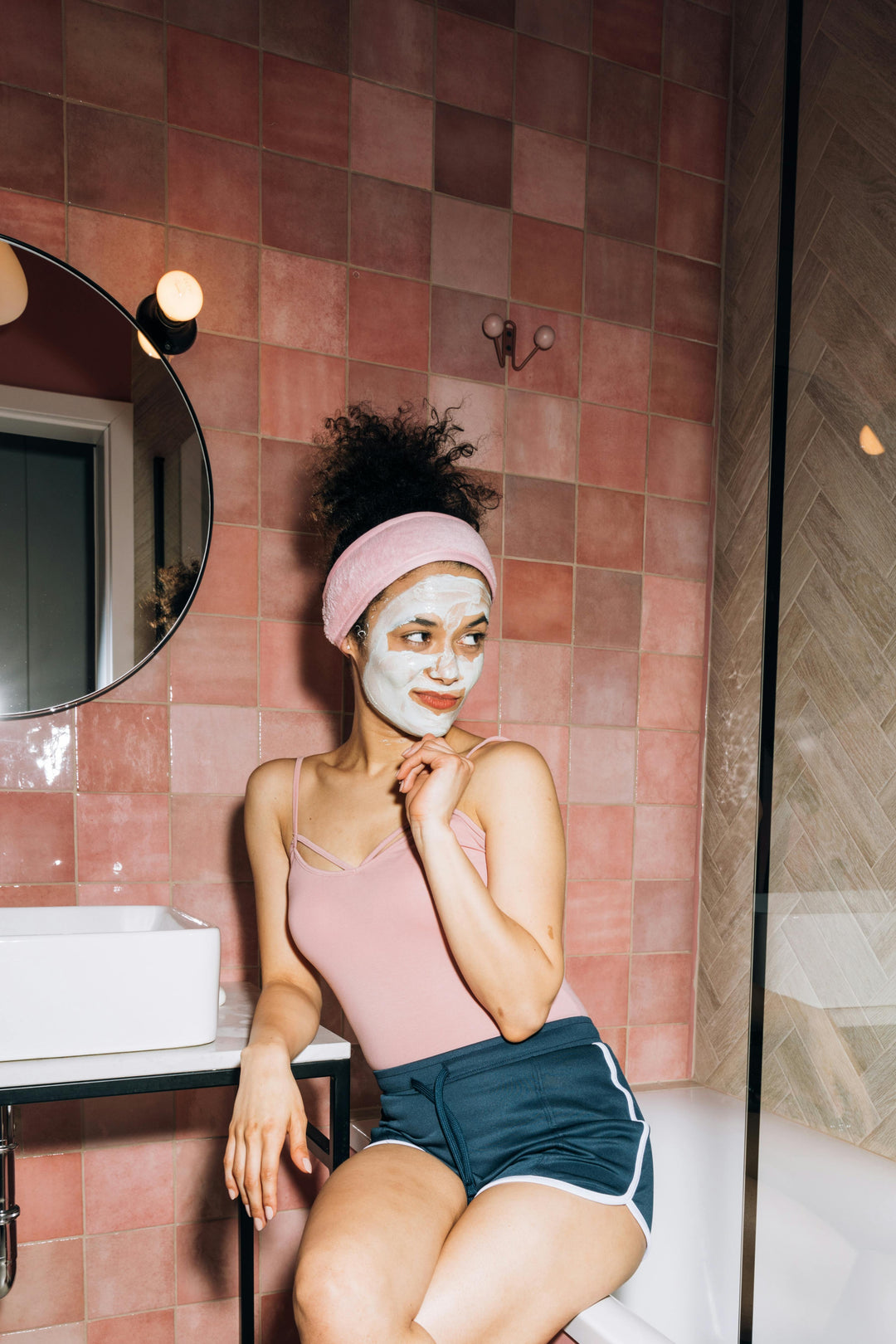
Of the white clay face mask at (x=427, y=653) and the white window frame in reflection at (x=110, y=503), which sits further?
the white window frame in reflection at (x=110, y=503)

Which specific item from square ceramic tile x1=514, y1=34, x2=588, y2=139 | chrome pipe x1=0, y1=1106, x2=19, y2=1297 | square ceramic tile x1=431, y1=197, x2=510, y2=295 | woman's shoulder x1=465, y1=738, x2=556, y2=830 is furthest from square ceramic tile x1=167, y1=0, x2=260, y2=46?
chrome pipe x1=0, y1=1106, x2=19, y2=1297

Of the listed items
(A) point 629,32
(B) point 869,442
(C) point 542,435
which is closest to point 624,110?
(A) point 629,32

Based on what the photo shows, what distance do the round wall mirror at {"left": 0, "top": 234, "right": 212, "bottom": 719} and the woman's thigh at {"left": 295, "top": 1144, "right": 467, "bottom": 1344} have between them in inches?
36.4

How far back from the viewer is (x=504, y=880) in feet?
4.01

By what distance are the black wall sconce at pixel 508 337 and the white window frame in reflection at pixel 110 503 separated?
696 mm

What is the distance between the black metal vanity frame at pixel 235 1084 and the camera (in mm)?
1205

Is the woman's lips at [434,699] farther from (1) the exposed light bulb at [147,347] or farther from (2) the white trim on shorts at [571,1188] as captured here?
(1) the exposed light bulb at [147,347]

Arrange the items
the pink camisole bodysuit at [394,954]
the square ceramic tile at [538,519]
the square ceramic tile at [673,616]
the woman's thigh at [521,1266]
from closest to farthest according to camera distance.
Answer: the woman's thigh at [521,1266] → the pink camisole bodysuit at [394,954] → the square ceramic tile at [538,519] → the square ceramic tile at [673,616]

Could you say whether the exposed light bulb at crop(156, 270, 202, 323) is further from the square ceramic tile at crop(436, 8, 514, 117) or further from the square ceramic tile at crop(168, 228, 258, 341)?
the square ceramic tile at crop(436, 8, 514, 117)

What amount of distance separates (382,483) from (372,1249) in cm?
92

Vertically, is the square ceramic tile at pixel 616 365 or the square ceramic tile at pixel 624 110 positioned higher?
the square ceramic tile at pixel 624 110

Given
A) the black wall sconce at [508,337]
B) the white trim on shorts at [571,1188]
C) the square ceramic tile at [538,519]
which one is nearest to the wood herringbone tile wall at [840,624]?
the white trim on shorts at [571,1188]

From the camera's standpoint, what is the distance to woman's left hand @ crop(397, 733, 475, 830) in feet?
3.89

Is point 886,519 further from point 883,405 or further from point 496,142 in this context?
point 496,142
